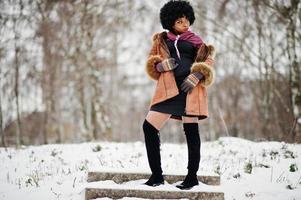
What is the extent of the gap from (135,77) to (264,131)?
1457 cm

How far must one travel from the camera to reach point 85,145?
796cm

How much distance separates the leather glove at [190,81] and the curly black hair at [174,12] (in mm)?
642

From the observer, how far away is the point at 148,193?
3711 millimetres

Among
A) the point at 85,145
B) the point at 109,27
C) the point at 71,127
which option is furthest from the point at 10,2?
the point at 71,127

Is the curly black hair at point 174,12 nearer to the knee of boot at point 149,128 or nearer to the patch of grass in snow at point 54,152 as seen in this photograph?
the knee of boot at point 149,128

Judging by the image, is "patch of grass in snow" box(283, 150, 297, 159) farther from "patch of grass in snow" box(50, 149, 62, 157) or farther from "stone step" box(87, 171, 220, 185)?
"patch of grass in snow" box(50, 149, 62, 157)

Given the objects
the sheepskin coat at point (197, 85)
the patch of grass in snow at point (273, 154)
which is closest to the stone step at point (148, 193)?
the sheepskin coat at point (197, 85)

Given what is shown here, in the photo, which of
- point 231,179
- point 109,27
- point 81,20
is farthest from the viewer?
point 109,27

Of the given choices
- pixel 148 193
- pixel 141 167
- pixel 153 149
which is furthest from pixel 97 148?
pixel 148 193

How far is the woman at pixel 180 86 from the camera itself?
3859mm

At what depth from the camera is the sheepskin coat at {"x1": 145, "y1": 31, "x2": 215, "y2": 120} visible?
3836 millimetres

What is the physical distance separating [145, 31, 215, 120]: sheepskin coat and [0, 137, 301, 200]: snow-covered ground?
83 centimetres

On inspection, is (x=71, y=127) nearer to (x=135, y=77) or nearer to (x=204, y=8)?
(x=135, y=77)

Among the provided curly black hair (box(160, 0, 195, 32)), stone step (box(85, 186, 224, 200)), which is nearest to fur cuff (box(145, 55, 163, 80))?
curly black hair (box(160, 0, 195, 32))
